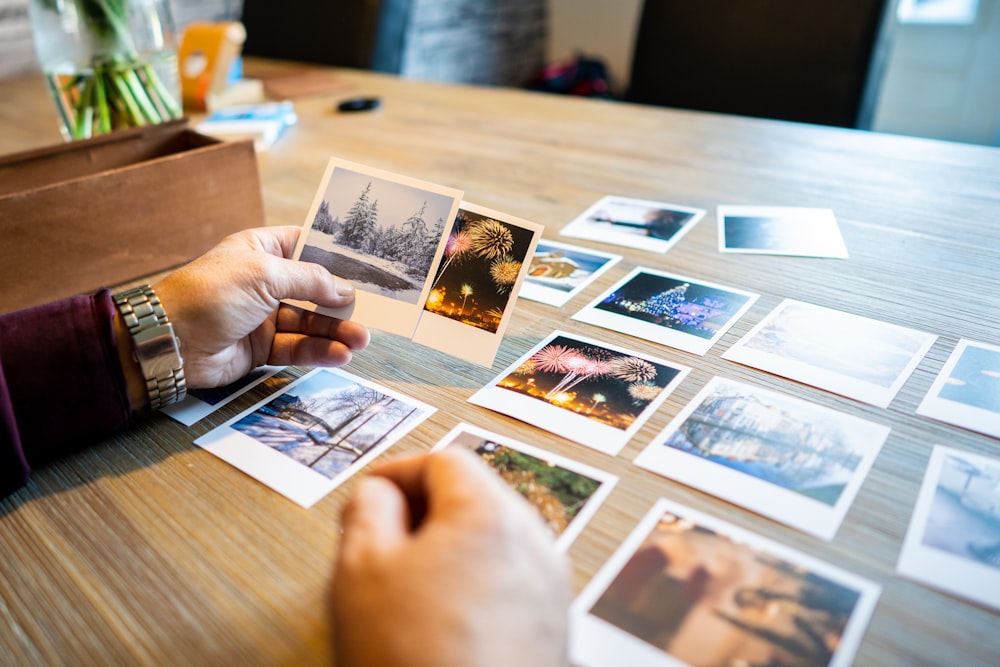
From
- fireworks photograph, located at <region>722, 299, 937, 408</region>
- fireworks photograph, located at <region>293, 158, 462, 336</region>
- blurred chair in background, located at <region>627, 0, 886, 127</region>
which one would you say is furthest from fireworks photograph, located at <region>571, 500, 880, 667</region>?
blurred chair in background, located at <region>627, 0, 886, 127</region>

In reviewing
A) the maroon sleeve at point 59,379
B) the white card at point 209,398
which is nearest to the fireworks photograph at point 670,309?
the white card at point 209,398

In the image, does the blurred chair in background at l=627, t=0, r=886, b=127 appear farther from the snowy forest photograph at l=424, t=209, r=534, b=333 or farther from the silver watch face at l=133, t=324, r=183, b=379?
the silver watch face at l=133, t=324, r=183, b=379

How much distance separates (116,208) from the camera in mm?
915

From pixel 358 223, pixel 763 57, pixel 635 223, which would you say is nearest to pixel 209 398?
pixel 358 223

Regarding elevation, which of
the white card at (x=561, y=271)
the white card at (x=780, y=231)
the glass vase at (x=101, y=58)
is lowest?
the white card at (x=561, y=271)

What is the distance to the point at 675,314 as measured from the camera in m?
0.84

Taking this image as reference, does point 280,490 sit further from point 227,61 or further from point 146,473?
point 227,61

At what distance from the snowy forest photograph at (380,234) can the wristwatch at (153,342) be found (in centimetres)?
16

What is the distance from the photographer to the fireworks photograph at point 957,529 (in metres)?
A: 0.50

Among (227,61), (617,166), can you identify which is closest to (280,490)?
(617,166)

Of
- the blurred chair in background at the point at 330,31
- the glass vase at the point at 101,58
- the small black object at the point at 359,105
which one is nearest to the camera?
the glass vase at the point at 101,58

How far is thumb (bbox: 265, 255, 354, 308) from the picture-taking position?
0.72 m

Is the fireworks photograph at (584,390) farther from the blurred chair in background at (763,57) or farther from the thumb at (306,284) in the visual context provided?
the blurred chair in background at (763,57)

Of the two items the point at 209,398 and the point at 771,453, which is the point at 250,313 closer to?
the point at 209,398
